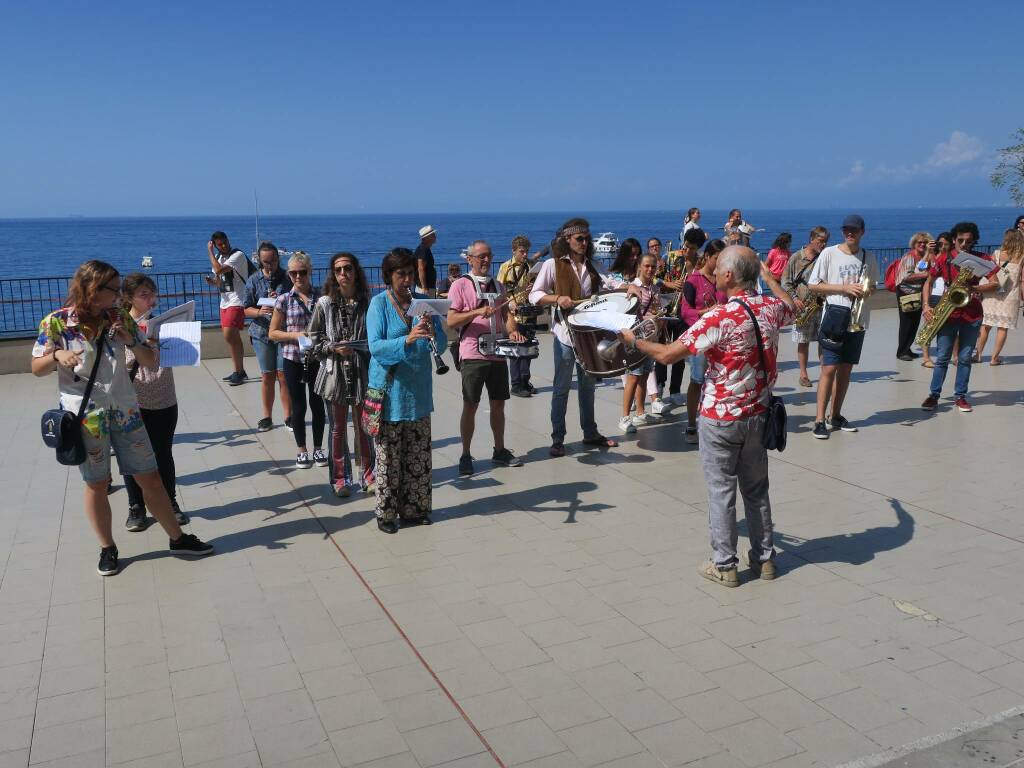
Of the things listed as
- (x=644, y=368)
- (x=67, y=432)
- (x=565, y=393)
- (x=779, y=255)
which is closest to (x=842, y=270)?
(x=644, y=368)

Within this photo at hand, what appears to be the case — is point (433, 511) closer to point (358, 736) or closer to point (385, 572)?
point (385, 572)

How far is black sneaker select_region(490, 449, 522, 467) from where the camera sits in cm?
727

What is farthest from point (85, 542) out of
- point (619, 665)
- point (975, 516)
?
point (975, 516)

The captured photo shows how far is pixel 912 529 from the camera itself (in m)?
5.64

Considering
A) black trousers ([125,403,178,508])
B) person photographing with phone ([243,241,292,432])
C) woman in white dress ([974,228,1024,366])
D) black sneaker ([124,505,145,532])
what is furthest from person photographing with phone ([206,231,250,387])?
woman in white dress ([974,228,1024,366])

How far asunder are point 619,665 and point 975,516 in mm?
3252

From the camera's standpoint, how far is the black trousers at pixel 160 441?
228 inches

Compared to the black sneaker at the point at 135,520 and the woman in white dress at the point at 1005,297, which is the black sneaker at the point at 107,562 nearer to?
the black sneaker at the point at 135,520

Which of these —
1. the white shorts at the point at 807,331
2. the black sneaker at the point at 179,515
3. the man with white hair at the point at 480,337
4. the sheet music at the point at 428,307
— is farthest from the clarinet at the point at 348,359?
the white shorts at the point at 807,331

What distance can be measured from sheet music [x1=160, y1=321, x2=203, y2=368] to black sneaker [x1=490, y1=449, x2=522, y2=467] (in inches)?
106

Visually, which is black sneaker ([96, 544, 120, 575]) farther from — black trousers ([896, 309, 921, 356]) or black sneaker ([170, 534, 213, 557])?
black trousers ([896, 309, 921, 356])

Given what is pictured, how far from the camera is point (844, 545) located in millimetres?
5379

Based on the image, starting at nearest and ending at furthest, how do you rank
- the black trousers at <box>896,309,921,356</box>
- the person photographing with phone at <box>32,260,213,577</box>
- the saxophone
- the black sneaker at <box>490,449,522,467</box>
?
the person photographing with phone at <box>32,260,213,577</box> < the black sneaker at <box>490,449,522,467</box> < the saxophone < the black trousers at <box>896,309,921,356</box>

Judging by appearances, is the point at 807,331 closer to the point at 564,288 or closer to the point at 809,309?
the point at 809,309
